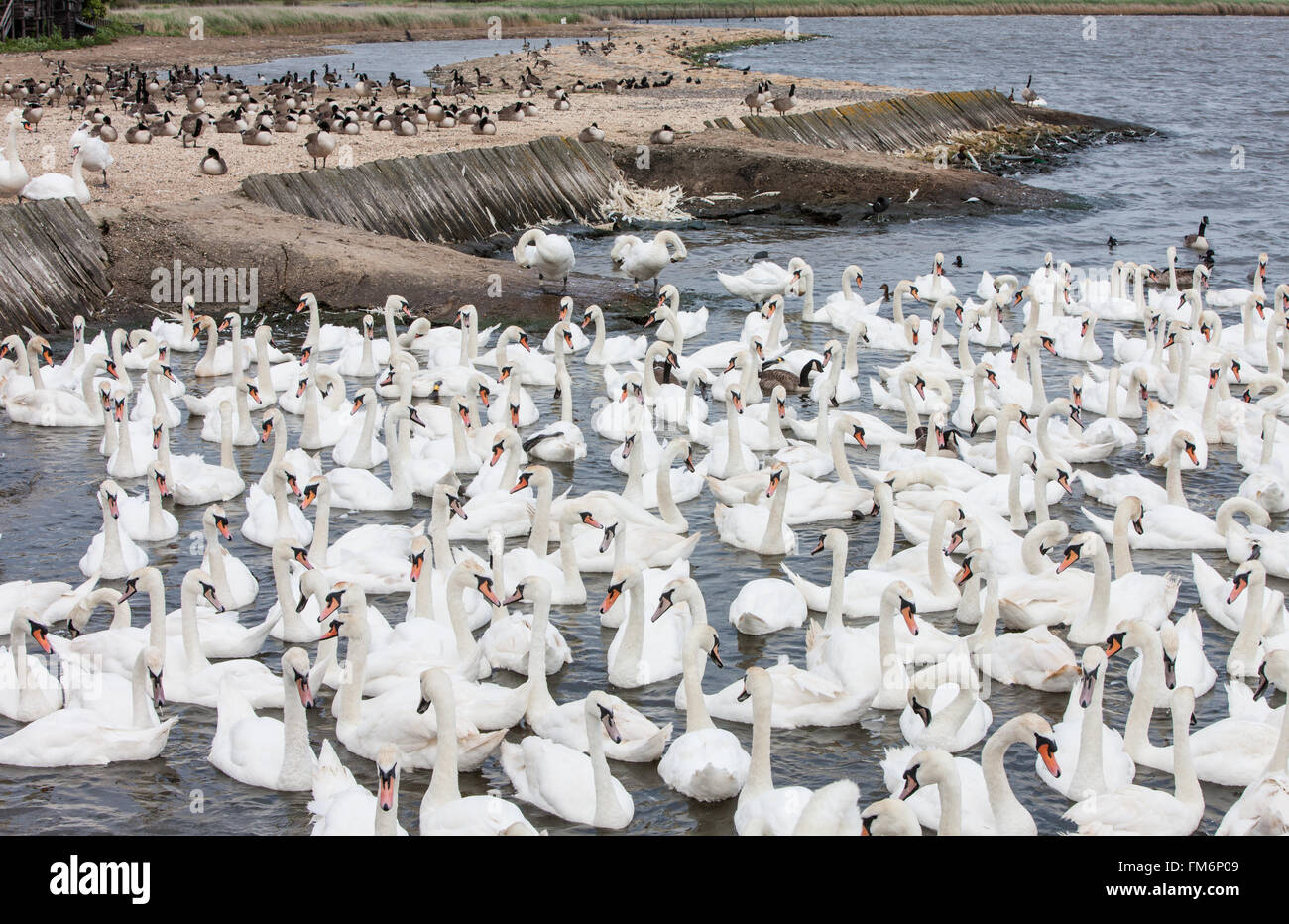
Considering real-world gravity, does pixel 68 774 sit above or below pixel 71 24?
below

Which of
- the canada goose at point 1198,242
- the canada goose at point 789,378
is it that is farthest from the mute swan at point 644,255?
the canada goose at point 1198,242

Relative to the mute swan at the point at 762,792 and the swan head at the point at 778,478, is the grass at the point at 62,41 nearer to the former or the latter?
the swan head at the point at 778,478

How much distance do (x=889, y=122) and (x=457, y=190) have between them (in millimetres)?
14615

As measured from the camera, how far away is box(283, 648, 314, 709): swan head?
7980mm

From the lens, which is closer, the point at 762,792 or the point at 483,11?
the point at 762,792

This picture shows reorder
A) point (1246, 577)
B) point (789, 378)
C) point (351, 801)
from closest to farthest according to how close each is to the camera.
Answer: point (351, 801) < point (1246, 577) < point (789, 378)

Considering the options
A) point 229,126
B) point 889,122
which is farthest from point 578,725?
point 889,122

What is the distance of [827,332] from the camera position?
19719 millimetres

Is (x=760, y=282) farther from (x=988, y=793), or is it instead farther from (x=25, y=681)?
(x=988, y=793)

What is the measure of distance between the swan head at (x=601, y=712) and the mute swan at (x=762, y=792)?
0.76 metres

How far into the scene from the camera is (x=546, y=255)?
19.1m

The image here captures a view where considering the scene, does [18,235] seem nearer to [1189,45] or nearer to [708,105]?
[708,105]

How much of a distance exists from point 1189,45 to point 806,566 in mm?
71259
